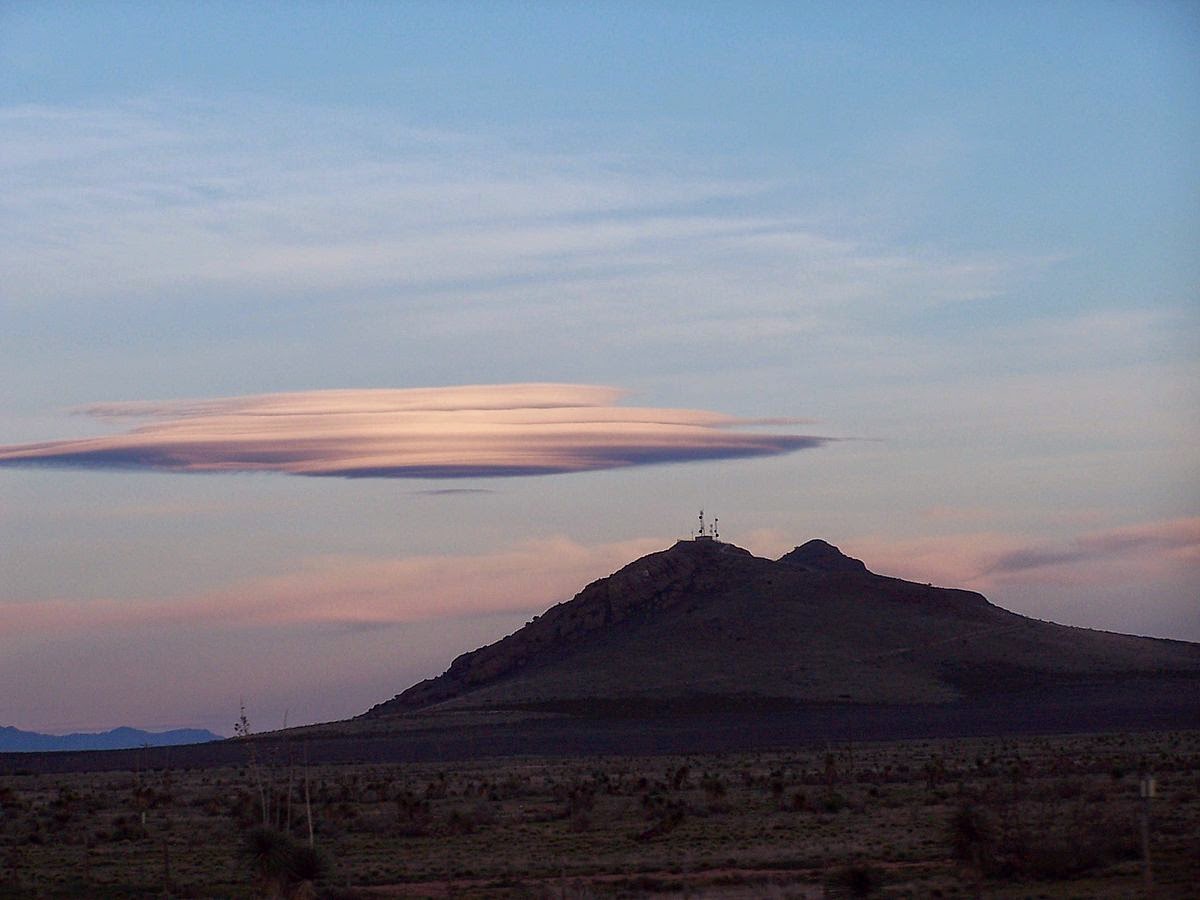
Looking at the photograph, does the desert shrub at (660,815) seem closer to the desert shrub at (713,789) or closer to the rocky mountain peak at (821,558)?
the desert shrub at (713,789)

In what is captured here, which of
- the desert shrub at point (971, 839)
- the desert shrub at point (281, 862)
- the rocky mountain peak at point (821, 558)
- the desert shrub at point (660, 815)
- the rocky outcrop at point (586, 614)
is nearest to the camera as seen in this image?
the desert shrub at point (281, 862)

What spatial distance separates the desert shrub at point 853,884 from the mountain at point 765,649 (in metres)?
84.3

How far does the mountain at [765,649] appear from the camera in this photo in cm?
11531

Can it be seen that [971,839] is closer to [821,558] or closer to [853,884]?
[853,884]

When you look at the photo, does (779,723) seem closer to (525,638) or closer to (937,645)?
(937,645)

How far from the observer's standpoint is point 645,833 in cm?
3700

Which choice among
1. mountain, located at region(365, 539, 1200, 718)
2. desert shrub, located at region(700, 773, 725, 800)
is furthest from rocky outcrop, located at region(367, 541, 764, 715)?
desert shrub, located at region(700, 773, 725, 800)

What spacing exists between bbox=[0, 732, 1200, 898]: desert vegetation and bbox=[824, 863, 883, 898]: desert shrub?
5 centimetres

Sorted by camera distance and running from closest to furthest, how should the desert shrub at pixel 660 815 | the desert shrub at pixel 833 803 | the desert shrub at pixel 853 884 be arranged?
the desert shrub at pixel 853 884, the desert shrub at pixel 660 815, the desert shrub at pixel 833 803

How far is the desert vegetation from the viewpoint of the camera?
2708 centimetres

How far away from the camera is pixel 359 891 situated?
2814cm

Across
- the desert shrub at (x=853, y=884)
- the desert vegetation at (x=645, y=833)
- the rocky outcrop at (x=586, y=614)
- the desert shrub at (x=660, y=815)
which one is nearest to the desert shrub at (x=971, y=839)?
the desert vegetation at (x=645, y=833)

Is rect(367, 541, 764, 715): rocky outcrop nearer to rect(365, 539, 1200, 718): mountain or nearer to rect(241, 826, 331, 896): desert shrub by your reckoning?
rect(365, 539, 1200, 718): mountain

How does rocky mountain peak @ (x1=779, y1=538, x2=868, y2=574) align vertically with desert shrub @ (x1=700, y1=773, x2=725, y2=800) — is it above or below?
above
